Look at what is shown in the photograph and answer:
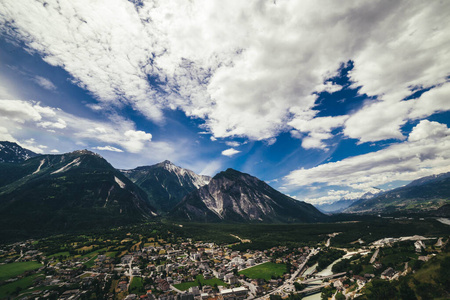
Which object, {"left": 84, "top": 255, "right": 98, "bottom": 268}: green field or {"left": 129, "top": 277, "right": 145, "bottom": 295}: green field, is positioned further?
{"left": 84, "top": 255, "right": 98, "bottom": 268}: green field

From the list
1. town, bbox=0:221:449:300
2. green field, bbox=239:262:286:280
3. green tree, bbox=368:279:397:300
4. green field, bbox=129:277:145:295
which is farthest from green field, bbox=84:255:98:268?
green tree, bbox=368:279:397:300

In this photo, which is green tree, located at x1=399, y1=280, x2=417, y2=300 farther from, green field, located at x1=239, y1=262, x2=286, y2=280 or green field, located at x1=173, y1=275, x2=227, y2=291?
green field, located at x1=173, y1=275, x2=227, y2=291

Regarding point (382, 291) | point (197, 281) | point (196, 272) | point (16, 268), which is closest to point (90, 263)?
point (16, 268)

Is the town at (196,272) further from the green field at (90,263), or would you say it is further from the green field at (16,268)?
the green field at (90,263)

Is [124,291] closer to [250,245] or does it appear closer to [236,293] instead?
[236,293]

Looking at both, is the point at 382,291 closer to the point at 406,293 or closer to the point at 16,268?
the point at 406,293

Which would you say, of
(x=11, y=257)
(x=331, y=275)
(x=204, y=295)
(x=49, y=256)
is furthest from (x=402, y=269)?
(x=11, y=257)
